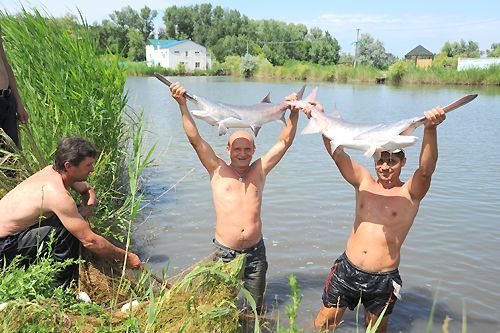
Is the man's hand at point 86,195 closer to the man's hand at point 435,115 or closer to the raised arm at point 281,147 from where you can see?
the raised arm at point 281,147

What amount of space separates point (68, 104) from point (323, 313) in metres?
3.83

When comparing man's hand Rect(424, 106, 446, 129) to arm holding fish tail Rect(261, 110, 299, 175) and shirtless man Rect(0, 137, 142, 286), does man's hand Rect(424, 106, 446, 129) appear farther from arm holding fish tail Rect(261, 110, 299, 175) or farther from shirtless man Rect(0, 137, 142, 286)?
shirtless man Rect(0, 137, 142, 286)

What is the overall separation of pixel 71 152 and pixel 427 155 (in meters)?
2.86

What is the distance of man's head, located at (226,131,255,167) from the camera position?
4.27 m

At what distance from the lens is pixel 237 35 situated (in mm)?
98188

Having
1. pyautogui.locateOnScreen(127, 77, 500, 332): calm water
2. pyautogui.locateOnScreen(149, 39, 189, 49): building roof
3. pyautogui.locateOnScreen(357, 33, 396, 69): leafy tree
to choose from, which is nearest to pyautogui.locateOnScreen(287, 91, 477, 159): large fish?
pyautogui.locateOnScreen(127, 77, 500, 332): calm water

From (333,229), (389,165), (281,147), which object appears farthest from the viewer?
(333,229)

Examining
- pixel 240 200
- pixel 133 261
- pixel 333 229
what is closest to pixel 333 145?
pixel 240 200

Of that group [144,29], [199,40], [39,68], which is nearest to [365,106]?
[39,68]

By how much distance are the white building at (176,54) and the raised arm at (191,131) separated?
246 ft

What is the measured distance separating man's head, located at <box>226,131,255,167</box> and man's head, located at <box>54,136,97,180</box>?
128 centimetres

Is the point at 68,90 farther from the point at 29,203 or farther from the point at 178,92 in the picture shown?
the point at 29,203

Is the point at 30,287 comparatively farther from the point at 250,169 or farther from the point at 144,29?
the point at 144,29

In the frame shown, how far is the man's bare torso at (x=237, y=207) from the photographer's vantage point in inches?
167
